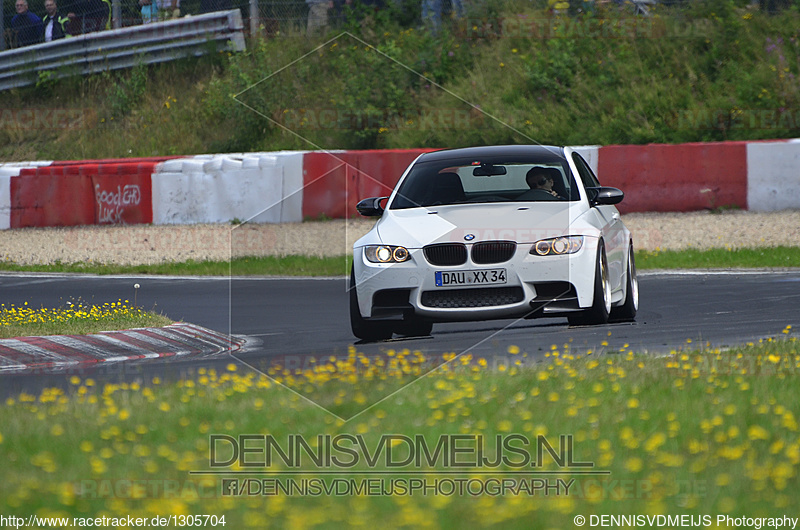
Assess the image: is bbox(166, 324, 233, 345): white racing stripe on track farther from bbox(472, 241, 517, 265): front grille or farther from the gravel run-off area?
the gravel run-off area

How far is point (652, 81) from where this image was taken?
22.3m

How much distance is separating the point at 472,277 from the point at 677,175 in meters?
10.6

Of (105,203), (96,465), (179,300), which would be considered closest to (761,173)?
(179,300)

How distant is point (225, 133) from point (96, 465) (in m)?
21.9

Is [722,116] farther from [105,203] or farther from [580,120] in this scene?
[105,203]

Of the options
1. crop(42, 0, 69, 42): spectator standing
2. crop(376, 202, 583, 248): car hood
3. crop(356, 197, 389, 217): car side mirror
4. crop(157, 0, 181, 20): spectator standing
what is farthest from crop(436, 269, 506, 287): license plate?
crop(42, 0, 69, 42): spectator standing

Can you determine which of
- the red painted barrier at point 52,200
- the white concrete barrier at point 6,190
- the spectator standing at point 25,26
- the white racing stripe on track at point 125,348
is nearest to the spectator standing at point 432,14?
the red painted barrier at point 52,200

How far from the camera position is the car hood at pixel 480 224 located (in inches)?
328

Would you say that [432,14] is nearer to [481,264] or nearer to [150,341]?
[150,341]

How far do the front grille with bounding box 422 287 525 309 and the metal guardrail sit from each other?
2024cm

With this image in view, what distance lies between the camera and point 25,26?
27.7m

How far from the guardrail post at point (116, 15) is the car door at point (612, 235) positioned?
19.8m

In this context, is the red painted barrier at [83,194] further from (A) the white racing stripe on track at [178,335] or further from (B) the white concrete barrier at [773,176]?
(A) the white racing stripe on track at [178,335]

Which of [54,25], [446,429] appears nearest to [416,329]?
[446,429]
